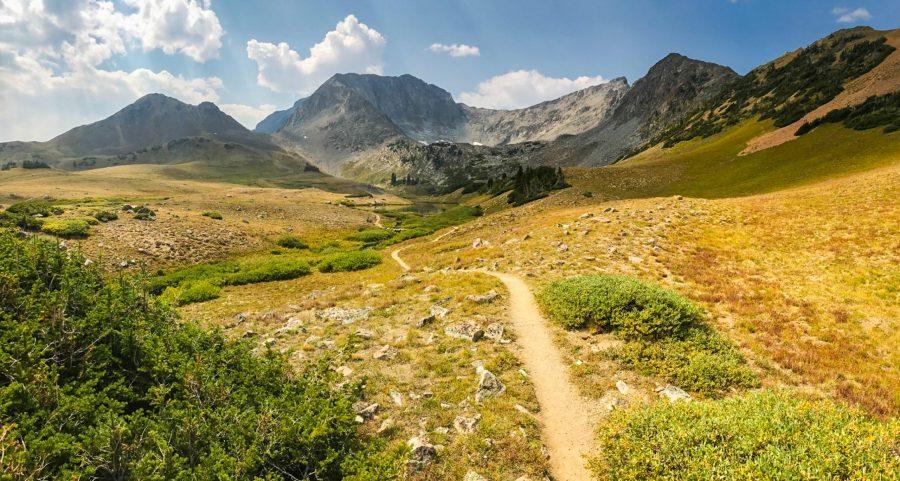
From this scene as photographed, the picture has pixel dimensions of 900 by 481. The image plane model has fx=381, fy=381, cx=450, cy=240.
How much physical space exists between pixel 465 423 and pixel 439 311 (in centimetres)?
758

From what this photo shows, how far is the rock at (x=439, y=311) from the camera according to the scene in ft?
53.6

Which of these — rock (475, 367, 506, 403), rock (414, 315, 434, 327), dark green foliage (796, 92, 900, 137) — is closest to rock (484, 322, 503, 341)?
rock (414, 315, 434, 327)

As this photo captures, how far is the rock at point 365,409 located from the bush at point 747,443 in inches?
209

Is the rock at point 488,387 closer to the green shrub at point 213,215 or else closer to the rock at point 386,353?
the rock at point 386,353

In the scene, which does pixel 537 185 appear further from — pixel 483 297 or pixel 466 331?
pixel 466 331

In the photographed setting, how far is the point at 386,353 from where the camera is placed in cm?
1312

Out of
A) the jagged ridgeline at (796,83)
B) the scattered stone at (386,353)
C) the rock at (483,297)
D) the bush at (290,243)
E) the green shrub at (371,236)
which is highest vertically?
the jagged ridgeline at (796,83)

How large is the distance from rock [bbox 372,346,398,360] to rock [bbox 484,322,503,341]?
11.4 ft

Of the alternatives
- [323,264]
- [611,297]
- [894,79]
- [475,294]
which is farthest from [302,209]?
[894,79]

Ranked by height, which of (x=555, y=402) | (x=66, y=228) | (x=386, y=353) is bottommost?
(x=555, y=402)

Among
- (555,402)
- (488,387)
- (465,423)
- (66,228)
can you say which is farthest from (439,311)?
(66,228)

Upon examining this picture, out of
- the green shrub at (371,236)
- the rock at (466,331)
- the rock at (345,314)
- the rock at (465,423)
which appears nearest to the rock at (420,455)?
the rock at (465,423)

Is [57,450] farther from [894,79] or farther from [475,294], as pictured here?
[894,79]

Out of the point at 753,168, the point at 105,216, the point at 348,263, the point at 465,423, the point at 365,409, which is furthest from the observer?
the point at 753,168
